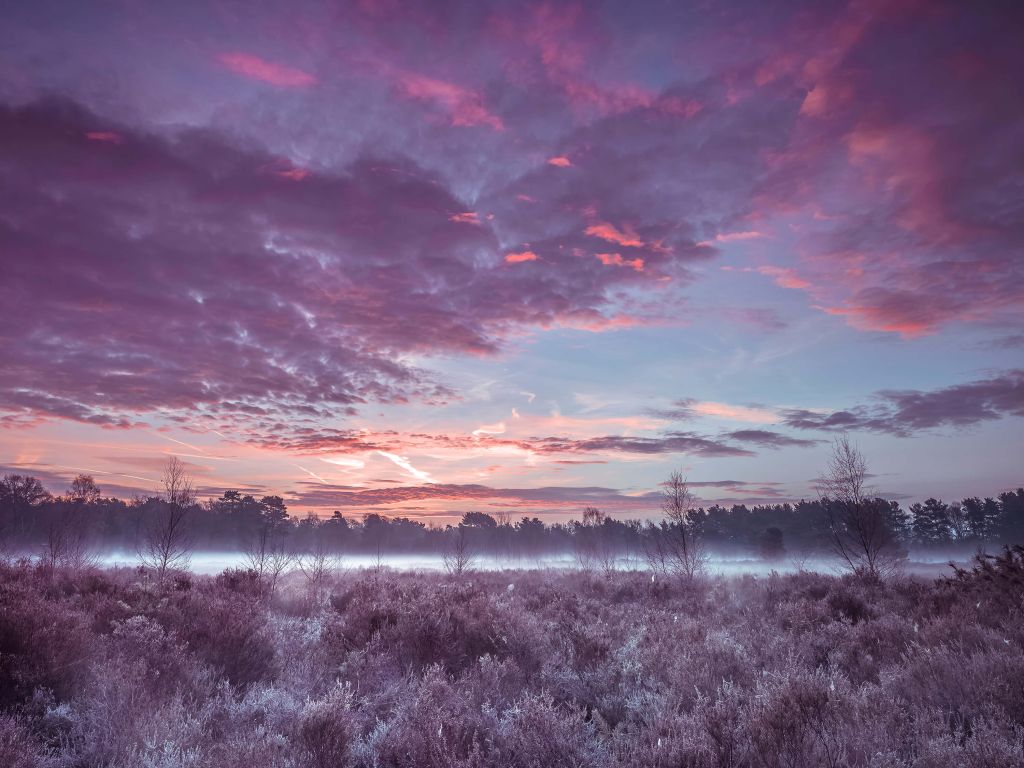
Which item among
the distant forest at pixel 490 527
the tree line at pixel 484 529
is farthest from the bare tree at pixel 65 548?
the distant forest at pixel 490 527

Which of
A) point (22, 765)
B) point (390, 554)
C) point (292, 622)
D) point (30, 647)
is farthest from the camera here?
point (390, 554)

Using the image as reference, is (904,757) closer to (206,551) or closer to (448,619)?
(448,619)

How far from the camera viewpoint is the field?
476 cm

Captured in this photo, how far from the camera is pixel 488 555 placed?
12106 cm

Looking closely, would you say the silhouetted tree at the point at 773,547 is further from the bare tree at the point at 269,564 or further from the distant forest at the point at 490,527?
the bare tree at the point at 269,564

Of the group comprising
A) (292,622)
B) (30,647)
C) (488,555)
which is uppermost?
(30,647)

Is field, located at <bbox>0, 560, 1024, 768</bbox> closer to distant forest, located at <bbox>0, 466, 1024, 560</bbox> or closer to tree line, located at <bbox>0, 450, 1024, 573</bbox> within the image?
tree line, located at <bbox>0, 450, 1024, 573</bbox>

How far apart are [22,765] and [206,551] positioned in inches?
4259

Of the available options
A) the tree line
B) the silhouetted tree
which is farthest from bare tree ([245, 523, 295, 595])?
the silhouetted tree

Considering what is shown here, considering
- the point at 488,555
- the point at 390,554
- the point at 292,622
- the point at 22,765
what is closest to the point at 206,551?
the point at 390,554

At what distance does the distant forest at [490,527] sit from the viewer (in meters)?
72.1

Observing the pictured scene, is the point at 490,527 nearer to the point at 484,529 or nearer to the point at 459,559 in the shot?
the point at 484,529

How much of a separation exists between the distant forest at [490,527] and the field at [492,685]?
194 feet

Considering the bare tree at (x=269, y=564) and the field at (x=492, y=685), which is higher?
the field at (x=492, y=685)
